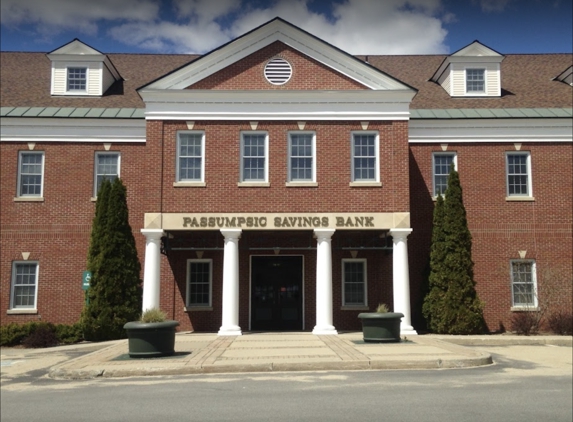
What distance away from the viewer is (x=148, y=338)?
15461mm

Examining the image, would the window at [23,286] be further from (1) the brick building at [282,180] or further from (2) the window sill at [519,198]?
(2) the window sill at [519,198]

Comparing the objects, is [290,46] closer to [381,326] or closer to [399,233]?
[399,233]

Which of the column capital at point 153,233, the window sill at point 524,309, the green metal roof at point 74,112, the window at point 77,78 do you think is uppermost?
the window at point 77,78

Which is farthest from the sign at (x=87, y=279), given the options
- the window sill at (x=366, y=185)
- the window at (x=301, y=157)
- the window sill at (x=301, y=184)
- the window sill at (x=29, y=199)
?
the window sill at (x=366, y=185)

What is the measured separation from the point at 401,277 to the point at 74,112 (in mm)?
14166

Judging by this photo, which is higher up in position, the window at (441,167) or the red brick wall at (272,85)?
the red brick wall at (272,85)

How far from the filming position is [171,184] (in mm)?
22703

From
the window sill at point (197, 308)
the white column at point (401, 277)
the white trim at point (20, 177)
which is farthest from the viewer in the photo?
the white trim at point (20, 177)

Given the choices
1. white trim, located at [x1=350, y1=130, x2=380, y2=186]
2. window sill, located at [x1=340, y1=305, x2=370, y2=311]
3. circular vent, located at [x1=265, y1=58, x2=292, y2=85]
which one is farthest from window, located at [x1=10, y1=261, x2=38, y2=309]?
white trim, located at [x1=350, y1=130, x2=380, y2=186]

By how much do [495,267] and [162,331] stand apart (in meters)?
14.4

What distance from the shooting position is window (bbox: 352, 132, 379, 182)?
2323cm

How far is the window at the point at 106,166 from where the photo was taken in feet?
83.6

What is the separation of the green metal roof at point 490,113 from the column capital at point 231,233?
8344 millimetres

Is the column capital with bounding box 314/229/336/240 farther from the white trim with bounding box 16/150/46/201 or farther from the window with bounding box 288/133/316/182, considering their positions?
the white trim with bounding box 16/150/46/201
